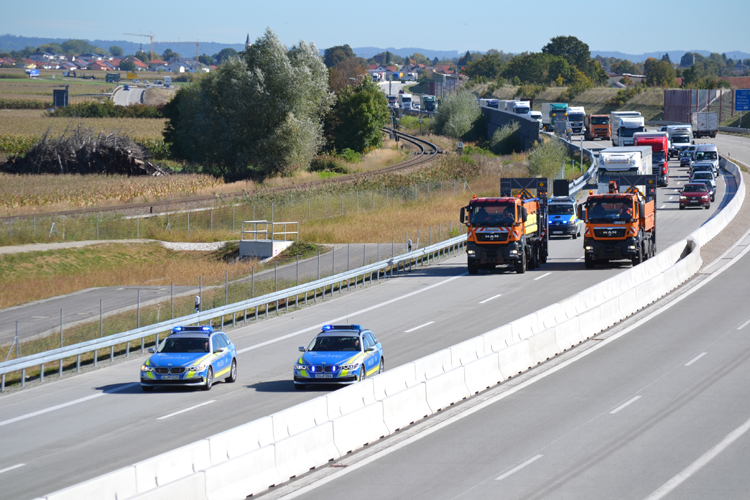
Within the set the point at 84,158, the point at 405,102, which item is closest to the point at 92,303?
the point at 84,158

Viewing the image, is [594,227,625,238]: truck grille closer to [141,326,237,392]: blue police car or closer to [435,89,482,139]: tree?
[141,326,237,392]: blue police car

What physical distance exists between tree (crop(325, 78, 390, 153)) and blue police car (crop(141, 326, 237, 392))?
79.5m

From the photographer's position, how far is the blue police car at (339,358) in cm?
1992

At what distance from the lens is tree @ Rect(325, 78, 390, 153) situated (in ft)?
330

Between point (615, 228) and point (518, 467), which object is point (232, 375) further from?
point (615, 228)

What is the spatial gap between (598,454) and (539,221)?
25.0m

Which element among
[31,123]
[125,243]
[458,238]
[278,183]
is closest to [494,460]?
[458,238]

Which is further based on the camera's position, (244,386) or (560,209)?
(560,209)

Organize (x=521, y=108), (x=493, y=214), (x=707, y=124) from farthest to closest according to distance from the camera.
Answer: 1. (x=521, y=108)
2. (x=707, y=124)
3. (x=493, y=214)

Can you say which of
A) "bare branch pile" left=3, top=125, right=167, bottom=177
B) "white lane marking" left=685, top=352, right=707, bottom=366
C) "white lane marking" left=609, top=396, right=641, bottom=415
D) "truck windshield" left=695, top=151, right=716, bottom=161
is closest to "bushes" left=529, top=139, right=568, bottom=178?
"truck windshield" left=695, top=151, right=716, bottom=161

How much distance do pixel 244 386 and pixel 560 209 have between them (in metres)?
29.9

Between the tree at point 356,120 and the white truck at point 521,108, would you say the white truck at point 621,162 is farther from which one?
the white truck at point 521,108

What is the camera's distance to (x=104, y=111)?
436 ft

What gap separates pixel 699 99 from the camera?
12694 centimetres
